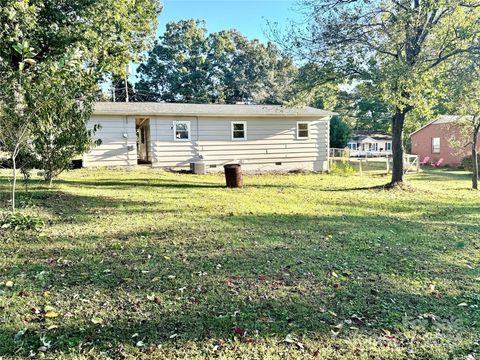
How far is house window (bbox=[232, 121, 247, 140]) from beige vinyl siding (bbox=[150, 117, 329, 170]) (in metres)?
0.15

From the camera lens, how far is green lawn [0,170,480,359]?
9.04ft

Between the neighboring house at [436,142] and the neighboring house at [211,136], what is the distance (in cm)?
1682

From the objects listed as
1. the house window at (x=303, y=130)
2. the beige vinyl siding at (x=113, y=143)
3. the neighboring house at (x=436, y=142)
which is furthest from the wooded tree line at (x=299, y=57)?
the neighboring house at (x=436, y=142)

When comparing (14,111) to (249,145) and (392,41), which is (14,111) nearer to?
(392,41)

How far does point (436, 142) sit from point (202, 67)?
76.7ft

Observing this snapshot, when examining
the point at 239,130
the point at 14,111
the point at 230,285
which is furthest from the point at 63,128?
the point at 239,130

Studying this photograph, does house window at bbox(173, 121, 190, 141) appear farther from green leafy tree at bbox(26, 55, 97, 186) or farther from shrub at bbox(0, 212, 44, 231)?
shrub at bbox(0, 212, 44, 231)

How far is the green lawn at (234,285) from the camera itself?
2.75m

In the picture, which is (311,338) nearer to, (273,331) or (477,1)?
(273,331)

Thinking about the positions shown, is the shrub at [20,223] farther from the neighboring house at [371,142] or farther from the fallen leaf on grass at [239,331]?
the neighboring house at [371,142]

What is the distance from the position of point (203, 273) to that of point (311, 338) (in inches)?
59.6

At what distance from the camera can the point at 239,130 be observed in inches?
652

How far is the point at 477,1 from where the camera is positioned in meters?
9.65

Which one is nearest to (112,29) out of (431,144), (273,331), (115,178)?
(115,178)
